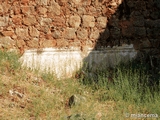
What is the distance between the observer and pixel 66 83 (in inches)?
227

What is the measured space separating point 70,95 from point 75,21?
80.9 inches

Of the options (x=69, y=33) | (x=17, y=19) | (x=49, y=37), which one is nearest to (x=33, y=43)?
(x=49, y=37)

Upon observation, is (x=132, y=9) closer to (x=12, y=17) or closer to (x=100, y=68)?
(x=100, y=68)

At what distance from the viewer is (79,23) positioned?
6512 millimetres

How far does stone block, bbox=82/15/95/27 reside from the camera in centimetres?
653

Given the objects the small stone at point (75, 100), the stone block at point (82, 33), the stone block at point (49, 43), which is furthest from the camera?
the stone block at point (82, 33)

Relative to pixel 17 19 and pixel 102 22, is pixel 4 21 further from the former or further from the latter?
pixel 102 22

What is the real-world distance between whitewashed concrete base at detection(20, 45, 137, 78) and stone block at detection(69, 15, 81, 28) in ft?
1.94

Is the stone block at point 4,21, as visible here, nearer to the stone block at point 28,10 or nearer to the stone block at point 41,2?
the stone block at point 28,10

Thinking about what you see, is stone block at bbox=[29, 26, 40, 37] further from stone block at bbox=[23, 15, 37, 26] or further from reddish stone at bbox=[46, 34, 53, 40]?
reddish stone at bbox=[46, 34, 53, 40]

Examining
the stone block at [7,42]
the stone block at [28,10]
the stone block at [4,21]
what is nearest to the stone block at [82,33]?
the stone block at [28,10]

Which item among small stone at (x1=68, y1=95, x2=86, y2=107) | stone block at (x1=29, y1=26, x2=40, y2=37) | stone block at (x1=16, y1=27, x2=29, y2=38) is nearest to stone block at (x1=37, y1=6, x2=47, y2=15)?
stone block at (x1=29, y1=26, x2=40, y2=37)

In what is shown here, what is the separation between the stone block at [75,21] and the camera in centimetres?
643

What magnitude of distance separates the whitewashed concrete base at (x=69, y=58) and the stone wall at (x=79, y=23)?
0.46 ft
